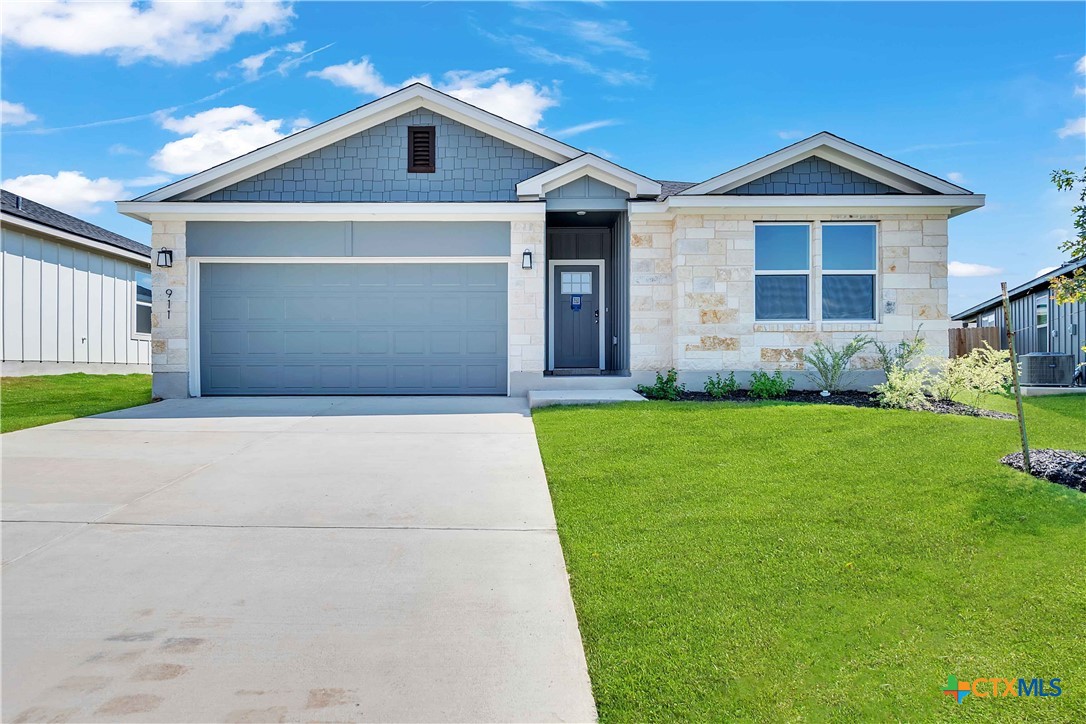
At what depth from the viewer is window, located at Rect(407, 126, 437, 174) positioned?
Answer: 1162 centimetres

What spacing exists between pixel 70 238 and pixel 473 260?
11602 mm

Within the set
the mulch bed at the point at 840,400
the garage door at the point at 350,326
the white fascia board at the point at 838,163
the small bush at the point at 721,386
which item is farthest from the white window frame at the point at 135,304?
the small bush at the point at 721,386

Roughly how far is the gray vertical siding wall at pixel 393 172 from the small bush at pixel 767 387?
528 cm

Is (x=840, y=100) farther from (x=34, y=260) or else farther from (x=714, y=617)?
Result: (x=34, y=260)

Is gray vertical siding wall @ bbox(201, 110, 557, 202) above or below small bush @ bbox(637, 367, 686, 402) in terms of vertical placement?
above

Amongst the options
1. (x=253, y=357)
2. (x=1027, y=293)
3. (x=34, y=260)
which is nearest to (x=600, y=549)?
(x=253, y=357)

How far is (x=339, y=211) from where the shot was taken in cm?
1119

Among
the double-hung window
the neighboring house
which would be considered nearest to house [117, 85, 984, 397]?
the neighboring house

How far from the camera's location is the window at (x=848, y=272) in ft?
36.0

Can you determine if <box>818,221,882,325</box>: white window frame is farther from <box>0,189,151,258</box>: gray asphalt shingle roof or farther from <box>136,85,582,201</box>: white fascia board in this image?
<box>0,189,151,258</box>: gray asphalt shingle roof

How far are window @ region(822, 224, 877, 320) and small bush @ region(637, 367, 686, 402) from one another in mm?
2732

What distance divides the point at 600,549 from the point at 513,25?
9.92 metres

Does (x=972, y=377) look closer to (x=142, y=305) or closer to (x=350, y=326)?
(x=350, y=326)

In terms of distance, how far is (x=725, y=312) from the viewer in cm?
1088
